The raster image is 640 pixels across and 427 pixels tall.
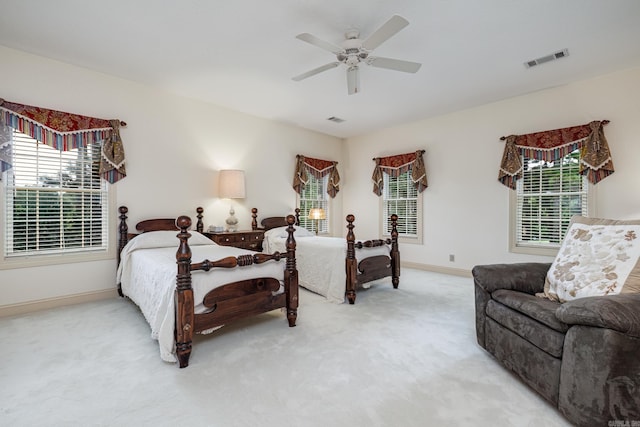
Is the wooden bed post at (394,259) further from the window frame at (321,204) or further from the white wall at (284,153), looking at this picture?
the window frame at (321,204)

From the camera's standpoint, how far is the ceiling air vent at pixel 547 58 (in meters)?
3.15

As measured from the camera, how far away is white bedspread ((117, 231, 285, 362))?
2.17 meters

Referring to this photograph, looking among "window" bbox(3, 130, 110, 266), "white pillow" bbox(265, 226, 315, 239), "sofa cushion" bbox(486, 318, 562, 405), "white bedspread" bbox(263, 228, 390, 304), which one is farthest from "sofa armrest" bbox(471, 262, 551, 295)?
"window" bbox(3, 130, 110, 266)

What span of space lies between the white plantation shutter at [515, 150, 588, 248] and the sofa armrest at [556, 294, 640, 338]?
3101 mm

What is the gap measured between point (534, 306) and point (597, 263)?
550mm

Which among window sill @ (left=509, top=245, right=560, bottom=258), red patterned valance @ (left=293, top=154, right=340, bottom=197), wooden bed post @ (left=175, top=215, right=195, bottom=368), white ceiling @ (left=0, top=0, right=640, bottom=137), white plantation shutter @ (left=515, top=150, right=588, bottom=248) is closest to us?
wooden bed post @ (left=175, top=215, right=195, bottom=368)

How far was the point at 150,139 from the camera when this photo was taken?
4055mm

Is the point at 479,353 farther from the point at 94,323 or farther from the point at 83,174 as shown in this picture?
the point at 83,174

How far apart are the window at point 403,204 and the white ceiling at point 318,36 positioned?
72.8 inches

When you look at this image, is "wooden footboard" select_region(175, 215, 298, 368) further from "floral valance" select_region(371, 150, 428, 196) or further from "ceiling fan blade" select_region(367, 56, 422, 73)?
"floral valance" select_region(371, 150, 428, 196)

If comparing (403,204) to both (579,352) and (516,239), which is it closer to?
(516,239)

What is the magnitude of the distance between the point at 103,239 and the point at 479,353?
4.30 metres

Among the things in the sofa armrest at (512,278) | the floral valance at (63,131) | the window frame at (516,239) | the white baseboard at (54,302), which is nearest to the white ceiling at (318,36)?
the floral valance at (63,131)

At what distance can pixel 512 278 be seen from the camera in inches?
87.0
